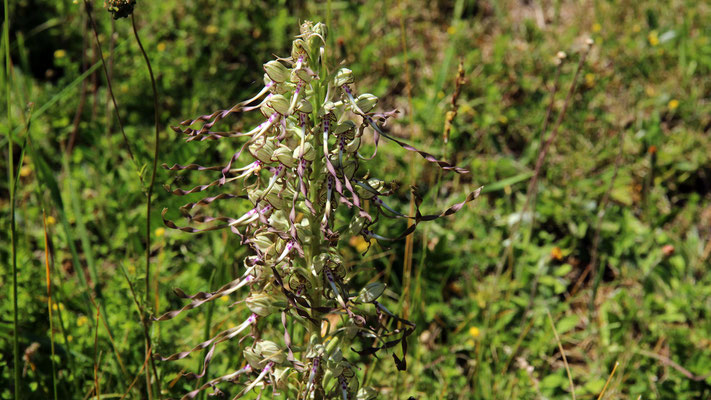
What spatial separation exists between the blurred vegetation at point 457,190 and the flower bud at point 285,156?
0.97 meters

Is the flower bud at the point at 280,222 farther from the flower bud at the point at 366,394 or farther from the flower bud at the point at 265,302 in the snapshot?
the flower bud at the point at 366,394

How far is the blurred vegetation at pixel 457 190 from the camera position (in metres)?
2.89

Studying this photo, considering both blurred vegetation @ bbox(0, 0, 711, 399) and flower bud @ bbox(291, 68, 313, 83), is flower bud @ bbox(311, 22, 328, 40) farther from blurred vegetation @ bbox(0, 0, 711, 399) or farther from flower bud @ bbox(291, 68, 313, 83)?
blurred vegetation @ bbox(0, 0, 711, 399)

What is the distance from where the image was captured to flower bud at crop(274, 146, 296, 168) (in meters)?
1.59

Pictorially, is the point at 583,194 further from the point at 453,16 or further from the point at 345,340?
the point at 345,340

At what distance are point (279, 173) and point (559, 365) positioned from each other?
237 cm

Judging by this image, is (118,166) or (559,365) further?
(118,166)

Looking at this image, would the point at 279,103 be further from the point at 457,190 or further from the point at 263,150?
the point at 457,190

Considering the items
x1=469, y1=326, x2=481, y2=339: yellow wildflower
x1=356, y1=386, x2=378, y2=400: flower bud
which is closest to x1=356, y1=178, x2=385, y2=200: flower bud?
x1=356, y1=386, x2=378, y2=400: flower bud

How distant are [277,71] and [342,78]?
174 millimetres

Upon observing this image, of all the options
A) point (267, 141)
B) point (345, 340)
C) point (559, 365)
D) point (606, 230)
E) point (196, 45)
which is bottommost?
point (559, 365)

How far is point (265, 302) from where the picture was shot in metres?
1.76

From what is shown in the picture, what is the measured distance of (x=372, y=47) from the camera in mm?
4820

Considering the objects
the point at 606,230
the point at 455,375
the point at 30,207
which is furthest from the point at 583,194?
the point at 30,207
